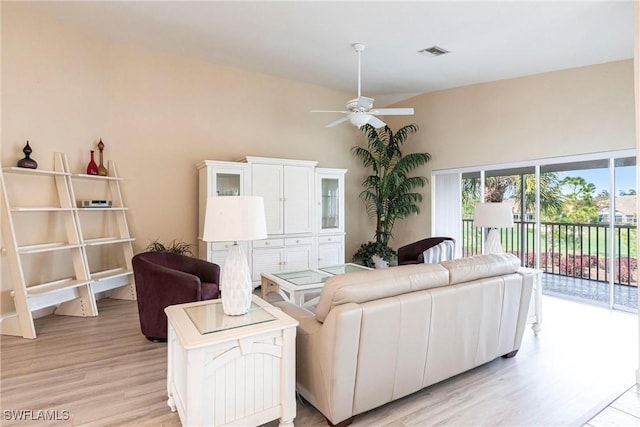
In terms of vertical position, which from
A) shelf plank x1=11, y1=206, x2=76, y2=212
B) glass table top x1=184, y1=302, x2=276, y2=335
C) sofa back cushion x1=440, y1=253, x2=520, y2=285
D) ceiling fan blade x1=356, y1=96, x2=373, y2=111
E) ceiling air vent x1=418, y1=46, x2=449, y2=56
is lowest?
glass table top x1=184, y1=302, x2=276, y2=335

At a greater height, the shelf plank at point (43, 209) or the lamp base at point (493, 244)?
the shelf plank at point (43, 209)

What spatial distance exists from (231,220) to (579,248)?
190 inches

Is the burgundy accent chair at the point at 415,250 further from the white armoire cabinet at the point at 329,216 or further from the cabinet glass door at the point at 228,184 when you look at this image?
the cabinet glass door at the point at 228,184

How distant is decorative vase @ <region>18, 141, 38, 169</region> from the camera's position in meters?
3.40

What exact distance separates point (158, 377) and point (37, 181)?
2783 mm

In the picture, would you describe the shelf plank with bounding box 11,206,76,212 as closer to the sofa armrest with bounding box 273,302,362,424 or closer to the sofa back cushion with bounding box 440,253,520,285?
the sofa armrest with bounding box 273,302,362,424

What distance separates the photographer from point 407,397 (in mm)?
2209

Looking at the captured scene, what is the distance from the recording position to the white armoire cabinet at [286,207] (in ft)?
15.3

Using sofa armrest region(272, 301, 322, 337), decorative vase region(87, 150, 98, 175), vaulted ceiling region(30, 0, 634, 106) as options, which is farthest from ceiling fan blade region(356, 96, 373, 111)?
decorative vase region(87, 150, 98, 175)

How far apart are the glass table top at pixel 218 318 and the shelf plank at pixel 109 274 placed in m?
2.61

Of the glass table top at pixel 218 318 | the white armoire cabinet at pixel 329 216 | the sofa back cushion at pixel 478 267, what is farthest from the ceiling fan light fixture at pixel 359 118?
the glass table top at pixel 218 318

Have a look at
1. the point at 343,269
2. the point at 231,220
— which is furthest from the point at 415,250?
the point at 231,220

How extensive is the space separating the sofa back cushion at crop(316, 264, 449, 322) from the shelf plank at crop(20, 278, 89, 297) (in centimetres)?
306

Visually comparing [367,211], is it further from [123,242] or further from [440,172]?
[123,242]
